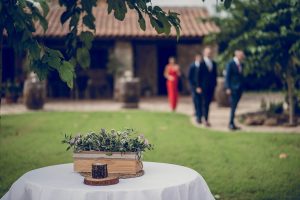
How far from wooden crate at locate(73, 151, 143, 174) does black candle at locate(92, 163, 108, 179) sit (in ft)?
0.72

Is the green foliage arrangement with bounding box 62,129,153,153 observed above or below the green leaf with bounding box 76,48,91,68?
below

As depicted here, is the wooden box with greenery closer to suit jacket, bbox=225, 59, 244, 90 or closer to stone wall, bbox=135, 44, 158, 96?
suit jacket, bbox=225, 59, 244, 90

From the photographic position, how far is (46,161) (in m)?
9.20

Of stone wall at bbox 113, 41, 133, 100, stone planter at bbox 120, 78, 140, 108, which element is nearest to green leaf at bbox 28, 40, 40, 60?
stone planter at bbox 120, 78, 140, 108

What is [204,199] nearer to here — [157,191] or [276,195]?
[157,191]

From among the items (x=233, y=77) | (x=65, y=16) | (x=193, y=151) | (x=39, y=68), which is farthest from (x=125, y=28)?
(x=39, y=68)

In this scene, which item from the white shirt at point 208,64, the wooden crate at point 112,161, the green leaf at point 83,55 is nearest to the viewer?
the wooden crate at point 112,161

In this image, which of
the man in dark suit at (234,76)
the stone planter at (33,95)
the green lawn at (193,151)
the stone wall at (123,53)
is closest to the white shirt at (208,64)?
the man in dark suit at (234,76)

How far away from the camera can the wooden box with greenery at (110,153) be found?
4430 millimetres

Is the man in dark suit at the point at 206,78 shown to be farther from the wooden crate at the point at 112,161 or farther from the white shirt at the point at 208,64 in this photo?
the wooden crate at the point at 112,161

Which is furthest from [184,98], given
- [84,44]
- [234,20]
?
[84,44]

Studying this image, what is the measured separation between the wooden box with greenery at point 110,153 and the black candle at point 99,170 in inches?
8.9

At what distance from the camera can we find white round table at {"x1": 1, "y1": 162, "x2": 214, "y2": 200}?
12.8ft

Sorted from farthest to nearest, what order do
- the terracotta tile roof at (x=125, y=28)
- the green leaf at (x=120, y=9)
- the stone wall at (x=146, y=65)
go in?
the stone wall at (x=146, y=65)
the terracotta tile roof at (x=125, y=28)
the green leaf at (x=120, y=9)
